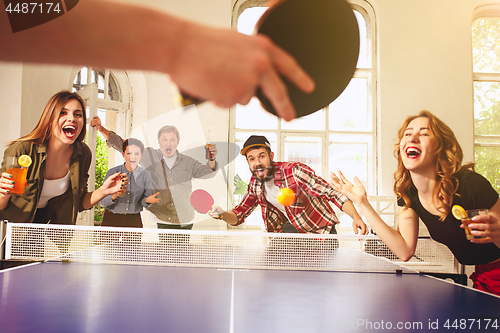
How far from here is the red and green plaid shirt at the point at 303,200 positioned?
10.3 feet

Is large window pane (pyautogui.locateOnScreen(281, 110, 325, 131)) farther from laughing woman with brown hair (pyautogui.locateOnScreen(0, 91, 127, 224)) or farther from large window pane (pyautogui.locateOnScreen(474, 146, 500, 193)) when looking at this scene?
laughing woman with brown hair (pyautogui.locateOnScreen(0, 91, 127, 224))

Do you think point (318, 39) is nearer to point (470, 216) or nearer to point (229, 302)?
point (229, 302)

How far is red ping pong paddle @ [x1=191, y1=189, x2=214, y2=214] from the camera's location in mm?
4725

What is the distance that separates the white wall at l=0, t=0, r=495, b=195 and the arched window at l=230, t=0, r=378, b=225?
0.45 ft

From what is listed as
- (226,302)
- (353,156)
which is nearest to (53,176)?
(226,302)

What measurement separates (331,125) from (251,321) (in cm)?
420

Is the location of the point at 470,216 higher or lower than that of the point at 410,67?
lower

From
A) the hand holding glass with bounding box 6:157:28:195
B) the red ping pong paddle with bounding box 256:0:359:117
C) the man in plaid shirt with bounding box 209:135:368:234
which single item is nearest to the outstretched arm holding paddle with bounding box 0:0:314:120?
the red ping pong paddle with bounding box 256:0:359:117

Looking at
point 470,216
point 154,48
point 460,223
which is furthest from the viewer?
point 460,223

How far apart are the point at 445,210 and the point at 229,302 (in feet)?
5.51

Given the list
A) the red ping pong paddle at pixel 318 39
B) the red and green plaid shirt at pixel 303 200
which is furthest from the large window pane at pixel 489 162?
the red ping pong paddle at pixel 318 39

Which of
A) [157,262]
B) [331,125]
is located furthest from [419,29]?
[157,262]

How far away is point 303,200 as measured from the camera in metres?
3.21

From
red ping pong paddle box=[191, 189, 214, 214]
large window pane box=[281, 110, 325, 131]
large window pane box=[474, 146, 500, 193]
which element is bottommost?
red ping pong paddle box=[191, 189, 214, 214]
